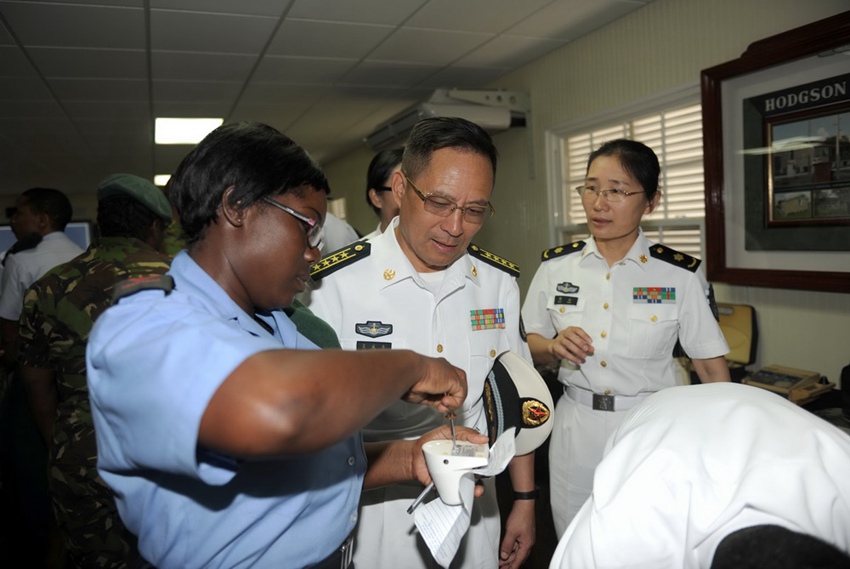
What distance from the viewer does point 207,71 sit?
4.54m

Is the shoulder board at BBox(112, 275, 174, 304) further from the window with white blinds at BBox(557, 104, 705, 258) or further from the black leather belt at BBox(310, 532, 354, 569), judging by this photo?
the window with white blinds at BBox(557, 104, 705, 258)

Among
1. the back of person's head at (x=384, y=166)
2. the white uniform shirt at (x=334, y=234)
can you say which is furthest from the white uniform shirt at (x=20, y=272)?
the back of person's head at (x=384, y=166)

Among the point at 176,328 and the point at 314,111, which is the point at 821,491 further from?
the point at 314,111

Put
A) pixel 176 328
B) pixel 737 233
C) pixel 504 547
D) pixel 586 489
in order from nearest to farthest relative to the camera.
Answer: pixel 176 328, pixel 504 547, pixel 586 489, pixel 737 233

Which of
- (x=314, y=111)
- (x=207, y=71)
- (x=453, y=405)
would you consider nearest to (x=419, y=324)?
(x=453, y=405)

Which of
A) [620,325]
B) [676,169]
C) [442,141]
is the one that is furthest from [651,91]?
[442,141]

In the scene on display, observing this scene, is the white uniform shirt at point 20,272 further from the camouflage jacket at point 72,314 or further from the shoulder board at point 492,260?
the shoulder board at point 492,260

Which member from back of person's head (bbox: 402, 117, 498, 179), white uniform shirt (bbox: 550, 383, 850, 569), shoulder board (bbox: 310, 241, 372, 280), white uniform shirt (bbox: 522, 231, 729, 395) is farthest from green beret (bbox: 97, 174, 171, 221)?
white uniform shirt (bbox: 550, 383, 850, 569)

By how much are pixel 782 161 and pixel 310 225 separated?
2815mm

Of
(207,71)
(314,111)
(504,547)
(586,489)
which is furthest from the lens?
(314,111)

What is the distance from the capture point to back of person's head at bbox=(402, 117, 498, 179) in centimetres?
146

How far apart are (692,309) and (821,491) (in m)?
1.55

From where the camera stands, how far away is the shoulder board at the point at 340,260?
5.42ft

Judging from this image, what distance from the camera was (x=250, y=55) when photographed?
421 cm
